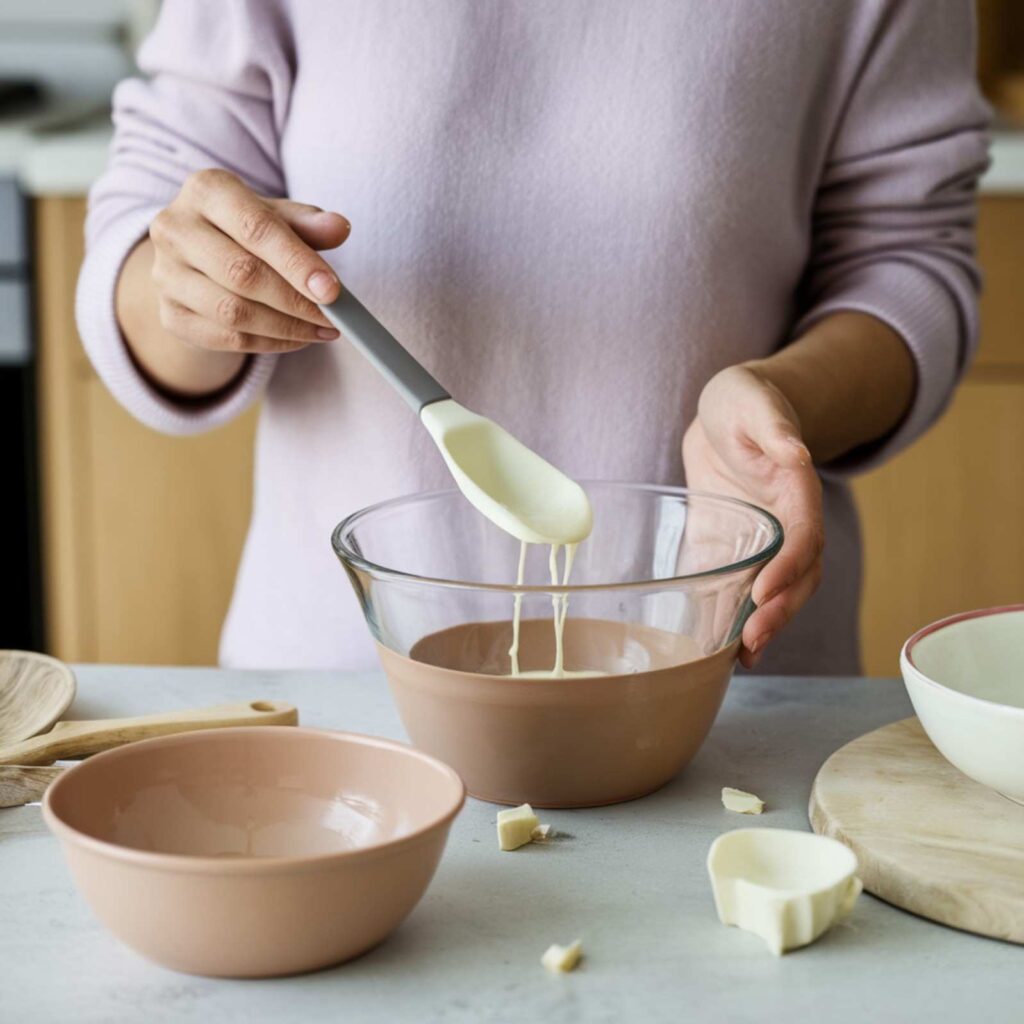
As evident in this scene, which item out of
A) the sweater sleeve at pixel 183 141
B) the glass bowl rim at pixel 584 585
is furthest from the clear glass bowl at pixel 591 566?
the sweater sleeve at pixel 183 141

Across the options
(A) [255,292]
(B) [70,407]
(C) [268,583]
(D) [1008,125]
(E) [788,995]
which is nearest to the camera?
(E) [788,995]

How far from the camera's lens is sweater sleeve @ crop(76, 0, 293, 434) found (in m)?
1.01

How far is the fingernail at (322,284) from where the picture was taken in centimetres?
79

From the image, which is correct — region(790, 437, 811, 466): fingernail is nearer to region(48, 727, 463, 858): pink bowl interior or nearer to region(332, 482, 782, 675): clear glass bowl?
region(332, 482, 782, 675): clear glass bowl

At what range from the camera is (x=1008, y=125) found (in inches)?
84.6

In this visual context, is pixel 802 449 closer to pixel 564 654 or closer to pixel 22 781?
pixel 564 654

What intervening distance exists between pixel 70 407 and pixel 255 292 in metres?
1.25

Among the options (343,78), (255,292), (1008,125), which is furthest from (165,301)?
(1008,125)

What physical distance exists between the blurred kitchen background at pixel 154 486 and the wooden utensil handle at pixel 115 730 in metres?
1.25

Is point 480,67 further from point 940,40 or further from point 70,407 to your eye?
point 70,407

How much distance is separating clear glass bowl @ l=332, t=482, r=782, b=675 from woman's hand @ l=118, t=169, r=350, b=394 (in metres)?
0.13

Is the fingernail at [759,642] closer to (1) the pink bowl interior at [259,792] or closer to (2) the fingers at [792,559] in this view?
(2) the fingers at [792,559]

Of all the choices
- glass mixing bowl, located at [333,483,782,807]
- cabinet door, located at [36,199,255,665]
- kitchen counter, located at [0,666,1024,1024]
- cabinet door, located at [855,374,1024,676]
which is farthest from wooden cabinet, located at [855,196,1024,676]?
kitchen counter, located at [0,666,1024,1024]

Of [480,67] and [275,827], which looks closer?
[275,827]
